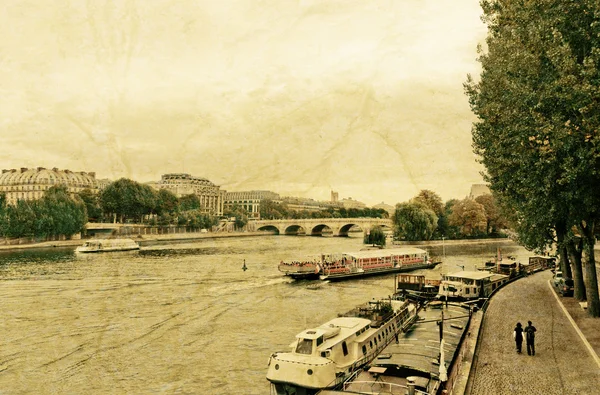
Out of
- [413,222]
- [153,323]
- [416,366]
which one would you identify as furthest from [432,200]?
[416,366]

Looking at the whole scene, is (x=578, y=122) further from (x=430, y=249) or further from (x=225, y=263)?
(x=430, y=249)

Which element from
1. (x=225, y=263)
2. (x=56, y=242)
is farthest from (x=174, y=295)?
(x=56, y=242)

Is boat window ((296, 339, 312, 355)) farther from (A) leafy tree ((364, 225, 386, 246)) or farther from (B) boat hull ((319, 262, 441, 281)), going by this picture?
(A) leafy tree ((364, 225, 386, 246))

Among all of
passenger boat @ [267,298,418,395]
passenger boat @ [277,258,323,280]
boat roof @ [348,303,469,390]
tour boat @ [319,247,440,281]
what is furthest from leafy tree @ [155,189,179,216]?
passenger boat @ [267,298,418,395]

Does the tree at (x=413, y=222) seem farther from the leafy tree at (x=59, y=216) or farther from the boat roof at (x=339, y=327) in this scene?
the boat roof at (x=339, y=327)

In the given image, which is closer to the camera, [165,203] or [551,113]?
[551,113]

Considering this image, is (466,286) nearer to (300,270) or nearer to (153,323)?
(153,323)
